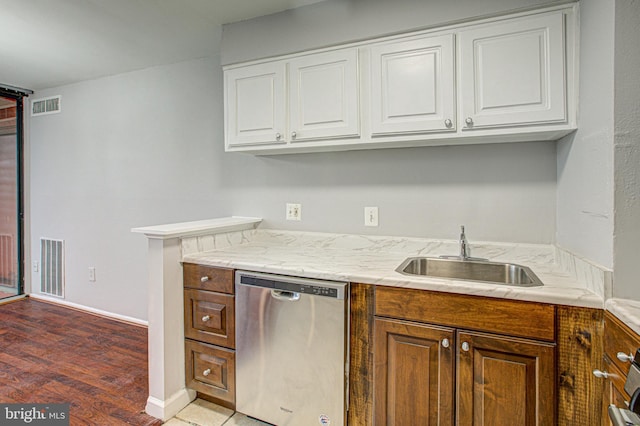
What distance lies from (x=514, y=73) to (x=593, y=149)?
0.50 meters

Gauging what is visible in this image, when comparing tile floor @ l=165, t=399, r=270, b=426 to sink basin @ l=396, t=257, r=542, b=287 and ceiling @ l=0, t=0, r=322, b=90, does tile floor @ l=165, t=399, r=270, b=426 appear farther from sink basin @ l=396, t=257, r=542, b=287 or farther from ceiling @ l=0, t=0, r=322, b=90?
ceiling @ l=0, t=0, r=322, b=90

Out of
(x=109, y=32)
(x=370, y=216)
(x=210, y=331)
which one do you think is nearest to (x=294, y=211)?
(x=370, y=216)

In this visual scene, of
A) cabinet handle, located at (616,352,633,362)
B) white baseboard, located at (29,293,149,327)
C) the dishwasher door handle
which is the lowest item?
white baseboard, located at (29,293,149,327)

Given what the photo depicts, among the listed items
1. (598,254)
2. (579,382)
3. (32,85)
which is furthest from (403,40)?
(32,85)

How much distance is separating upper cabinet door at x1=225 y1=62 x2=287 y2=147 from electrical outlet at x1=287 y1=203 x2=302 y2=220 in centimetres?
51

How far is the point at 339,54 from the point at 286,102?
1.36ft

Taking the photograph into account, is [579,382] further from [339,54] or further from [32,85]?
[32,85]

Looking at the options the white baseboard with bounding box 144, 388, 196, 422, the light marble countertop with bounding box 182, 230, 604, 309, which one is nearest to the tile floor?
the white baseboard with bounding box 144, 388, 196, 422

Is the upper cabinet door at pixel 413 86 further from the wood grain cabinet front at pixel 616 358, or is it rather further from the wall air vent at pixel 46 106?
the wall air vent at pixel 46 106

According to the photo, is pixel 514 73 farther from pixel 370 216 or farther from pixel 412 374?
pixel 412 374

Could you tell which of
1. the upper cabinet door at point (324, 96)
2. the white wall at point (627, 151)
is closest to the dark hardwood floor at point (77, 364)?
the upper cabinet door at point (324, 96)

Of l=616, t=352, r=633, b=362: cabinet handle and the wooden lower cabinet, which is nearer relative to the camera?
l=616, t=352, r=633, b=362: cabinet handle

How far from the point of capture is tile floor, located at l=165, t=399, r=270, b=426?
1.80 metres

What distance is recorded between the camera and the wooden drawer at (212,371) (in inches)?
71.4
